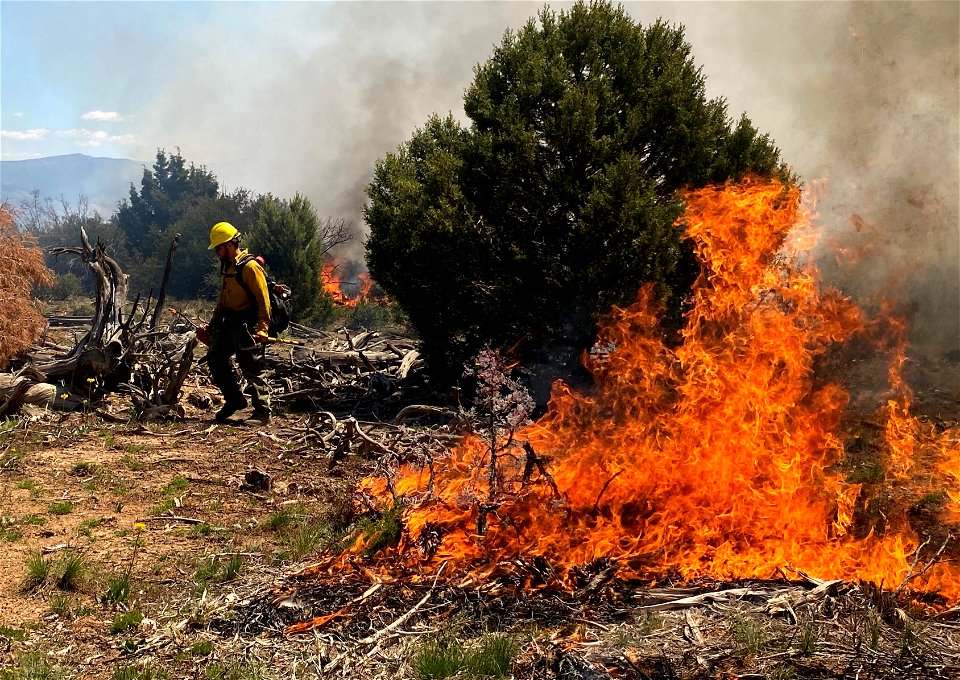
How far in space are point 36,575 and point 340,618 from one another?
206 centimetres

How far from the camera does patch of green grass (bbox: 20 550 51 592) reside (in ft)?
14.4

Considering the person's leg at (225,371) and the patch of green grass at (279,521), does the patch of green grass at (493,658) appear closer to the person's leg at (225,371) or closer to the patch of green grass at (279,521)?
the patch of green grass at (279,521)

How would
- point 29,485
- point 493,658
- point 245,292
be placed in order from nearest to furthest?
point 493,658, point 29,485, point 245,292

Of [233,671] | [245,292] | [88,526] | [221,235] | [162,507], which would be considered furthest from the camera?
[245,292]

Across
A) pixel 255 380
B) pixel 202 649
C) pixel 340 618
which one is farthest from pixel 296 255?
pixel 202 649

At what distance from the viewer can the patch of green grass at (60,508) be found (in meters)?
5.68

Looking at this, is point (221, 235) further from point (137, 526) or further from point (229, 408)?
point (137, 526)

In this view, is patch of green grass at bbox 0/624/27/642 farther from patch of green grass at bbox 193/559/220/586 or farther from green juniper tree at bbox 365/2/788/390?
green juniper tree at bbox 365/2/788/390

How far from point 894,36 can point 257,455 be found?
72.0ft

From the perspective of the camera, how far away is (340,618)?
3.90 m

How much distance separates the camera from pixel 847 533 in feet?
16.1

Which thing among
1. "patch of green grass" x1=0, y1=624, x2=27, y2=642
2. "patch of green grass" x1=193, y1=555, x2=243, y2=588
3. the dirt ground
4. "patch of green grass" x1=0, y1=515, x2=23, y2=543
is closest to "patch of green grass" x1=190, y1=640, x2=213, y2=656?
the dirt ground

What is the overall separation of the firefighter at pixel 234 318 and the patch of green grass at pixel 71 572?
13.0 feet

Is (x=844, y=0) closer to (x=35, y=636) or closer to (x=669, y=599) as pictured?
(x=669, y=599)
